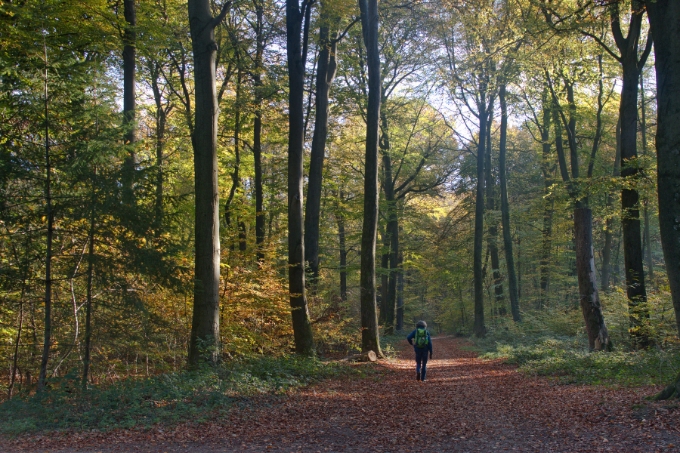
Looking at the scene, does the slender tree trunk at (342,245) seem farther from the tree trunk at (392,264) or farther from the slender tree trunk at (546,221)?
the slender tree trunk at (546,221)

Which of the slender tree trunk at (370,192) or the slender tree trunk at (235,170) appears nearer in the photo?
the slender tree trunk at (370,192)

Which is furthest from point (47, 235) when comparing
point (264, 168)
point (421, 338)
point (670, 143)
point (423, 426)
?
point (264, 168)

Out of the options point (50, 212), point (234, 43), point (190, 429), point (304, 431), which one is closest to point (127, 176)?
point (50, 212)

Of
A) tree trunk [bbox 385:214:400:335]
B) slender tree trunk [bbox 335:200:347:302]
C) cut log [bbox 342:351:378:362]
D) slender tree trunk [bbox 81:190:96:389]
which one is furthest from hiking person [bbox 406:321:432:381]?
tree trunk [bbox 385:214:400:335]

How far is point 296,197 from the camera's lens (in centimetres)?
1198

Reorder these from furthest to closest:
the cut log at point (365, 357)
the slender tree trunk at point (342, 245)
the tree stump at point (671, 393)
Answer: the slender tree trunk at point (342, 245) → the cut log at point (365, 357) → the tree stump at point (671, 393)

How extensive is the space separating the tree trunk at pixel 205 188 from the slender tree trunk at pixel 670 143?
759cm

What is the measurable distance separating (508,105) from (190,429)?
2277 cm

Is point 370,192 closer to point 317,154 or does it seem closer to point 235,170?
point 317,154

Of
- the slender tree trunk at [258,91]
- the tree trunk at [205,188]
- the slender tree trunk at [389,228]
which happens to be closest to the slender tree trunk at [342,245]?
the slender tree trunk at [389,228]

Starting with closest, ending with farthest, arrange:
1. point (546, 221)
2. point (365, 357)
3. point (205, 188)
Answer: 1. point (205, 188)
2. point (365, 357)
3. point (546, 221)

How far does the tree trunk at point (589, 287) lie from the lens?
12.2 m

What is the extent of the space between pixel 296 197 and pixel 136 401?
6395 millimetres

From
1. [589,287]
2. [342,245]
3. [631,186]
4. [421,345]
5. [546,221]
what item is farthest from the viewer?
[546,221]
